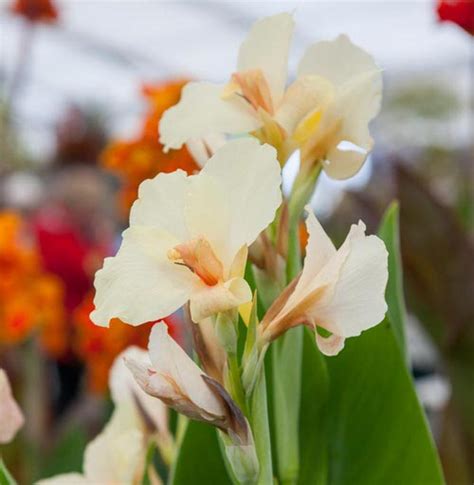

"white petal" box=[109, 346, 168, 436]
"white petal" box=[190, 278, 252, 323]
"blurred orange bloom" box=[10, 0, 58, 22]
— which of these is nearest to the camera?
"white petal" box=[190, 278, 252, 323]

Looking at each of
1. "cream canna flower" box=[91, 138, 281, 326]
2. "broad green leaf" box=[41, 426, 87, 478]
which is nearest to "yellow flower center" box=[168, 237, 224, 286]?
"cream canna flower" box=[91, 138, 281, 326]

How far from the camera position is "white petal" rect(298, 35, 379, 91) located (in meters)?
0.29

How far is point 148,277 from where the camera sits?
229 millimetres

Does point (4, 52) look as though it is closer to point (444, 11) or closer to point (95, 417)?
point (95, 417)

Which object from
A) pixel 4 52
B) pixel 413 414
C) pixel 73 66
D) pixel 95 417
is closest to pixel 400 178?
pixel 413 414

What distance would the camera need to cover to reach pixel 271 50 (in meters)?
0.29

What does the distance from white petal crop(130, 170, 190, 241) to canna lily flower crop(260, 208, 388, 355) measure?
0.03m

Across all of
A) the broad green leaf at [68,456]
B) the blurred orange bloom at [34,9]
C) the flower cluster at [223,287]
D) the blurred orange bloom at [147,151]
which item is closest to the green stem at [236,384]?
the flower cluster at [223,287]

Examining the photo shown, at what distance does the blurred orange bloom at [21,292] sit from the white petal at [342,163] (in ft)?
1.65

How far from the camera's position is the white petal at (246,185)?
0.23 meters

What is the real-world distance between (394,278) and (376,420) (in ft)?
0.17

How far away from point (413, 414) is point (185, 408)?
10 cm

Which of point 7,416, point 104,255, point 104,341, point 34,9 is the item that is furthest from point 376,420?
point 34,9

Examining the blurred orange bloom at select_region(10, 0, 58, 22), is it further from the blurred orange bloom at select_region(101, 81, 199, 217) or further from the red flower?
the red flower
